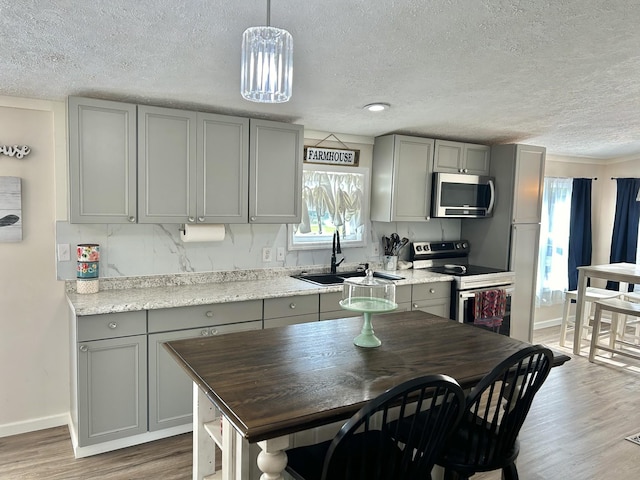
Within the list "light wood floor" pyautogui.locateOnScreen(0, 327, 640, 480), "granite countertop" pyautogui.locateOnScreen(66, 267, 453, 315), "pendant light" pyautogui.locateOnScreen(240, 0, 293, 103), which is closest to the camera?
"pendant light" pyautogui.locateOnScreen(240, 0, 293, 103)

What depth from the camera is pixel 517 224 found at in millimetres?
4398

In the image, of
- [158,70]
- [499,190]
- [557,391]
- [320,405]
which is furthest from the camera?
[499,190]

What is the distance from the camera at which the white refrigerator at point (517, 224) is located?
4.36m

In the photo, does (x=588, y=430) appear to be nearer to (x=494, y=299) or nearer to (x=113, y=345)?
(x=494, y=299)

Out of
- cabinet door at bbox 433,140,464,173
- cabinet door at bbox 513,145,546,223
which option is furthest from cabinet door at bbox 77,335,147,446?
cabinet door at bbox 513,145,546,223

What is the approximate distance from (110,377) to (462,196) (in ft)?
10.8

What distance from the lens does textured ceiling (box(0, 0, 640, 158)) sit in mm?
1615

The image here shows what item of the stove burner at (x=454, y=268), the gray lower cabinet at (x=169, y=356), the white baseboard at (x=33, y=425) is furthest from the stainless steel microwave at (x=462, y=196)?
the white baseboard at (x=33, y=425)

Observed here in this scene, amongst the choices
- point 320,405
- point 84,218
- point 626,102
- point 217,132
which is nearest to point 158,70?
point 217,132

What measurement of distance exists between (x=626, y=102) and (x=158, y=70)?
2950 millimetres

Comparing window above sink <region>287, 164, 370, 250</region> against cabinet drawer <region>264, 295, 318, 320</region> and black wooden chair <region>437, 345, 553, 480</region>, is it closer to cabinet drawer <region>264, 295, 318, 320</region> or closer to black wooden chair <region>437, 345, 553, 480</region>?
cabinet drawer <region>264, 295, 318, 320</region>

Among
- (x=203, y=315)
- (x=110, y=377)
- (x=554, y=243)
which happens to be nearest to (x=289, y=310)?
(x=203, y=315)

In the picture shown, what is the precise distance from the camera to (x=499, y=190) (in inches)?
175

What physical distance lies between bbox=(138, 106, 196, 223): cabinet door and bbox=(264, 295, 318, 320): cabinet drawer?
31.4 inches
